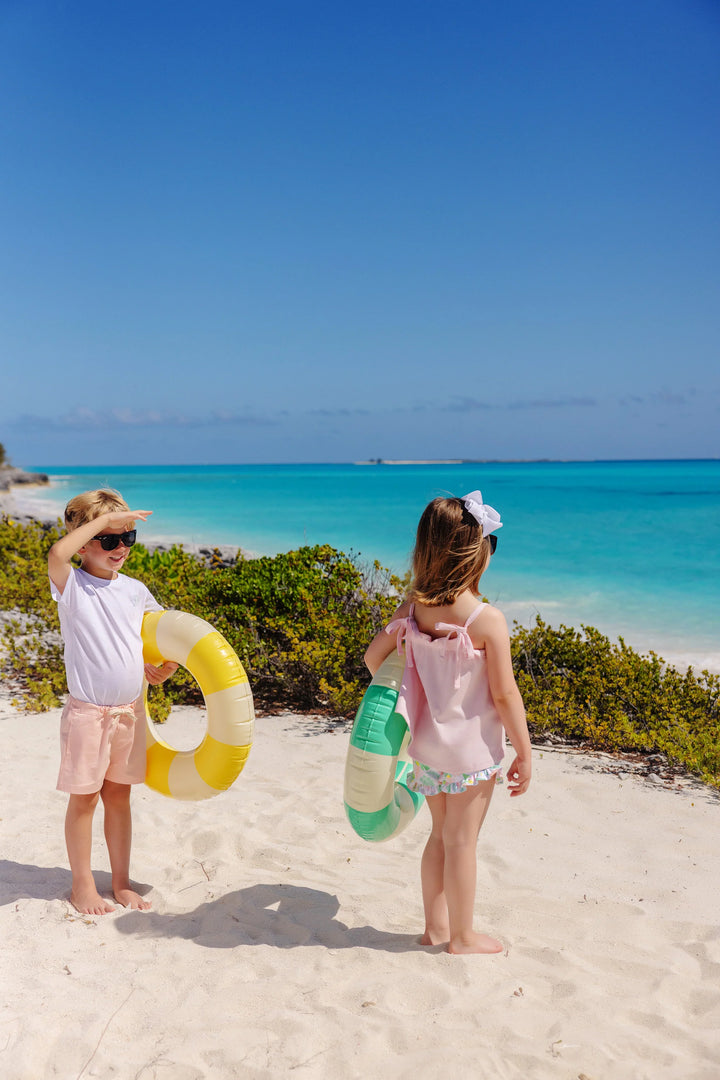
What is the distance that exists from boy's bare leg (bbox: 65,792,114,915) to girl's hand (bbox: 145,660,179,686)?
503 millimetres

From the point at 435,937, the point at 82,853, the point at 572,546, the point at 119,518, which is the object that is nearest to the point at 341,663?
the point at 82,853

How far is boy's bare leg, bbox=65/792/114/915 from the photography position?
10.2 ft

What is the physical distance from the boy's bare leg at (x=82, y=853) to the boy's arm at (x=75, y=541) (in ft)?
2.81

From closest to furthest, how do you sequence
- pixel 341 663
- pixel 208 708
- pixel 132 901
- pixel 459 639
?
pixel 459 639
pixel 208 708
pixel 132 901
pixel 341 663

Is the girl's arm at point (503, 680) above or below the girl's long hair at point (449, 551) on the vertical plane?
below

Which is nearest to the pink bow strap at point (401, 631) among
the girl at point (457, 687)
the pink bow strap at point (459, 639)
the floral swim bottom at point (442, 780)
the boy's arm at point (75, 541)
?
the girl at point (457, 687)

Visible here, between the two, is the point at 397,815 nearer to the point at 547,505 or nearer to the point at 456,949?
the point at 456,949

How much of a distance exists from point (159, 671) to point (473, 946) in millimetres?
1641

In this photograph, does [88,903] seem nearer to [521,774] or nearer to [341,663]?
[521,774]

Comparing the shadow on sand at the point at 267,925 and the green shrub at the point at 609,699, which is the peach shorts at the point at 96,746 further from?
the green shrub at the point at 609,699

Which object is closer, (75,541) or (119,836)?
(75,541)

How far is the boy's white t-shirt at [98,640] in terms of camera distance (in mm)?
3025

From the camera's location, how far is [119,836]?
327 centimetres

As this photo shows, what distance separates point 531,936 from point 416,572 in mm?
1507
